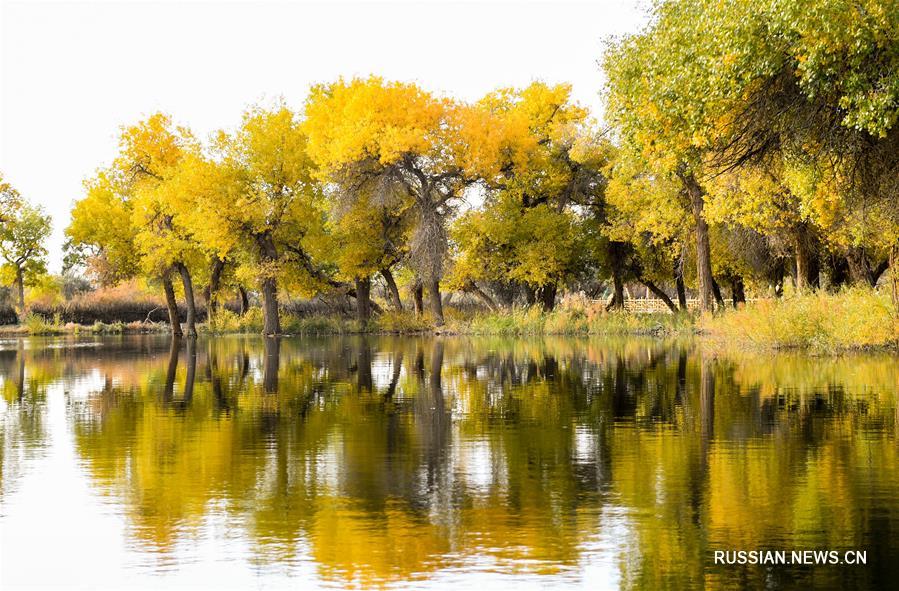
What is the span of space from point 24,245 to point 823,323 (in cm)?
6344

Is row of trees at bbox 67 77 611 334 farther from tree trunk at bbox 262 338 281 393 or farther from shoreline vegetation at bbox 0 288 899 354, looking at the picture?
tree trunk at bbox 262 338 281 393

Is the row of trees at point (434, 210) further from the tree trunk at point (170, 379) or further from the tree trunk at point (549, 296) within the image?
the tree trunk at point (170, 379)

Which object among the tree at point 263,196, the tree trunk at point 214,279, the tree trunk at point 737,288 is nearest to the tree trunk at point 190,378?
the tree at point 263,196

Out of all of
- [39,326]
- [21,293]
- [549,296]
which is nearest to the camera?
[549,296]

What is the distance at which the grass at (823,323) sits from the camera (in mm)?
26938

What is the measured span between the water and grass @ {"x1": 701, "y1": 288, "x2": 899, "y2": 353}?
7.96 m

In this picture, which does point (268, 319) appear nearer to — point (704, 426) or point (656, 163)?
point (656, 163)

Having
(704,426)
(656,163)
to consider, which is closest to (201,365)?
(656,163)

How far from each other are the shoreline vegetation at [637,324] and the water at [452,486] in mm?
8235

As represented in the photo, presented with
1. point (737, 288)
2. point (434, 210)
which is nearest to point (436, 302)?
point (434, 210)

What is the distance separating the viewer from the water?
6.60 metres

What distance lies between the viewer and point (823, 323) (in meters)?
28.5

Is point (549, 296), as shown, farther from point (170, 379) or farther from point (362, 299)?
point (170, 379)

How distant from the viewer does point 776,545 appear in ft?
23.0
